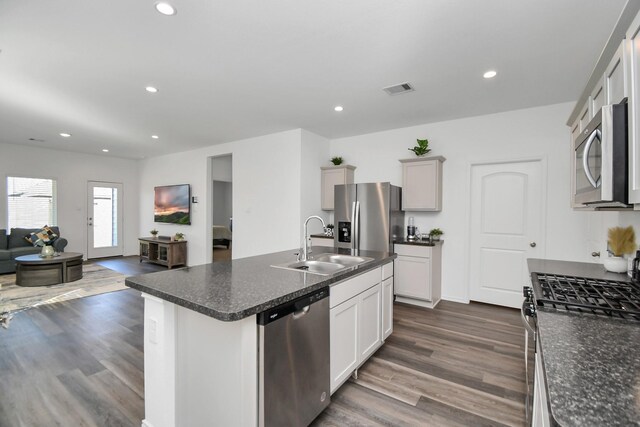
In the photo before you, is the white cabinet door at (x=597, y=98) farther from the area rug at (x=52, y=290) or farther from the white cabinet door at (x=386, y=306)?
the area rug at (x=52, y=290)

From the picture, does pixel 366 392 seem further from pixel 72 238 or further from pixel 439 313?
pixel 72 238

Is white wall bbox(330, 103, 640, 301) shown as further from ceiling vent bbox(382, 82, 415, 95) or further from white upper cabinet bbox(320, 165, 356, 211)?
ceiling vent bbox(382, 82, 415, 95)

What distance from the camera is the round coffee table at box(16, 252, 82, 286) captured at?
4832 mm

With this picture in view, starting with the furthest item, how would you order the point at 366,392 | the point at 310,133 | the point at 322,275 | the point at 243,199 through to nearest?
the point at 243,199 → the point at 310,133 → the point at 366,392 → the point at 322,275

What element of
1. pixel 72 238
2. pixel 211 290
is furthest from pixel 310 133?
pixel 72 238

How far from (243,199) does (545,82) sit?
15.6 ft

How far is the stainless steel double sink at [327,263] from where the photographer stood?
2350 millimetres

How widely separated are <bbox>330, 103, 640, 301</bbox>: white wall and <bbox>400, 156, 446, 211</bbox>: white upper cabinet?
25 centimetres

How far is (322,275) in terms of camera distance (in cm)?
191

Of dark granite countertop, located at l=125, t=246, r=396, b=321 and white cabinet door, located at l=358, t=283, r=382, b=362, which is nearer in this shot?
dark granite countertop, located at l=125, t=246, r=396, b=321

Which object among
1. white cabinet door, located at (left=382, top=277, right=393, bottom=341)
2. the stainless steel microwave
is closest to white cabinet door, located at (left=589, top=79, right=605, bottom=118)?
the stainless steel microwave

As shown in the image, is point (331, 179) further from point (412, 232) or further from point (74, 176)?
point (74, 176)

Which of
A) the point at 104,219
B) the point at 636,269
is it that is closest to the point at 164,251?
the point at 104,219

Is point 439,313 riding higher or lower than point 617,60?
lower
